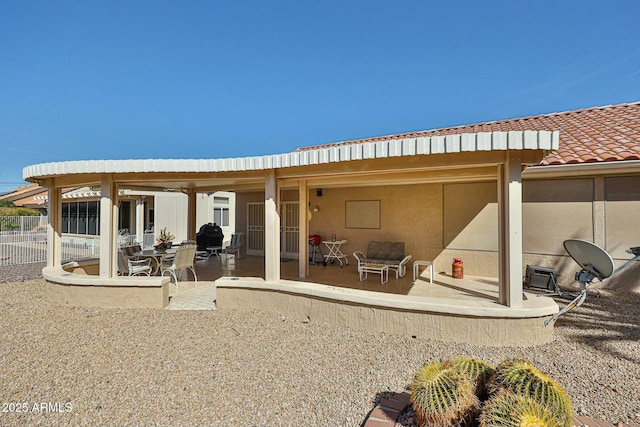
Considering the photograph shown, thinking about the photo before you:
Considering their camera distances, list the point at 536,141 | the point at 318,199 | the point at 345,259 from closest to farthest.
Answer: the point at 536,141
the point at 345,259
the point at 318,199

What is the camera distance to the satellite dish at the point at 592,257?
165 inches

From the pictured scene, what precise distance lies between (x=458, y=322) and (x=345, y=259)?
6295 millimetres

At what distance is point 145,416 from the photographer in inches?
120

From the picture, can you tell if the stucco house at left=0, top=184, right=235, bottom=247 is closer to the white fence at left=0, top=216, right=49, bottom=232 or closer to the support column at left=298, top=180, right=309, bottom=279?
the white fence at left=0, top=216, right=49, bottom=232

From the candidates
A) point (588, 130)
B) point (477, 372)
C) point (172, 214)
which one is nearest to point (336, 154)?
point (477, 372)

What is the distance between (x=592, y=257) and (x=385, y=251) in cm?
567

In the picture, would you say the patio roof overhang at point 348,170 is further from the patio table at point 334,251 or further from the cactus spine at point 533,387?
the patio table at point 334,251

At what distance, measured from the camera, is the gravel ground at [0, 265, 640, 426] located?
3135 mm

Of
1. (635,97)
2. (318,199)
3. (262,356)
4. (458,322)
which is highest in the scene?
(635,97)

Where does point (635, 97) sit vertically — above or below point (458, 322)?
above

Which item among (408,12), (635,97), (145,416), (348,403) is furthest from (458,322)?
(635,97)

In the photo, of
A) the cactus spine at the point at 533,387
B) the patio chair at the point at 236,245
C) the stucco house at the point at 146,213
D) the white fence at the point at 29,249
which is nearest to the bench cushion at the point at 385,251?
the patio chair at the point at 236,245

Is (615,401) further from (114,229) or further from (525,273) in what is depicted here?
(114,229)

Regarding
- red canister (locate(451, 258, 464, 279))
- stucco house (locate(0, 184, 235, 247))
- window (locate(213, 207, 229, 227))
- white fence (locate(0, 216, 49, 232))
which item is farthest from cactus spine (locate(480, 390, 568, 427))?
white fence (locate(0, 216, 49, 232))
